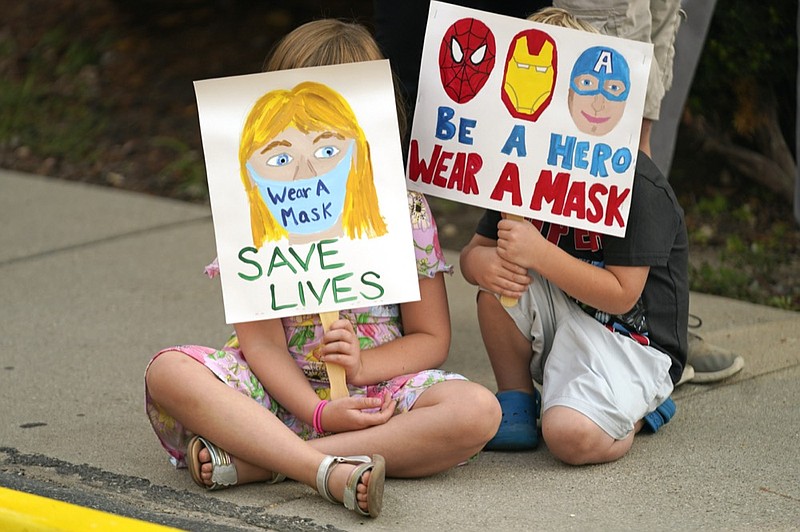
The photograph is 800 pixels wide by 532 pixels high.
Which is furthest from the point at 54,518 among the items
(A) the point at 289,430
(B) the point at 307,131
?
(B) the point at 307,131

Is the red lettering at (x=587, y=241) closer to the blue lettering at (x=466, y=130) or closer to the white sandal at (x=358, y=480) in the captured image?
the blue lettering at (x=466, y=130)

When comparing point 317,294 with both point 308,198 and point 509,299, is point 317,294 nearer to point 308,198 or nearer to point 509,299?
point 308,198

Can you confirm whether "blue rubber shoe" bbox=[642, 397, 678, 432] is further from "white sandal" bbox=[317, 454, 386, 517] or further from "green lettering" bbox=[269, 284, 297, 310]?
"green lettering" bbox=[269, 284, 297, 310]

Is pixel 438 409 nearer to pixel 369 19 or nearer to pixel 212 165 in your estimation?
pixel 212 165

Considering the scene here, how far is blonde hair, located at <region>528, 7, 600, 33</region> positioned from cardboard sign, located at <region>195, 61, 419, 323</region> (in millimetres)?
395

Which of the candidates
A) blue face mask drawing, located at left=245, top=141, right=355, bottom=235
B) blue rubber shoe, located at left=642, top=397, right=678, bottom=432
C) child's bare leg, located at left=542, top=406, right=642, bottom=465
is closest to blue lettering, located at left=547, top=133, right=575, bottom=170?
blue face mask drawing, located at left=245, top=141, right=355, bottom=235

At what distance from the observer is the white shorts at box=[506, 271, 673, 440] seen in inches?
109

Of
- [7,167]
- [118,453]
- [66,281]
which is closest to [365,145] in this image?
[118,453]

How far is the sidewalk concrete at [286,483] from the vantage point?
2.53 m

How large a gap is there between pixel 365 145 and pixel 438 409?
0.61m

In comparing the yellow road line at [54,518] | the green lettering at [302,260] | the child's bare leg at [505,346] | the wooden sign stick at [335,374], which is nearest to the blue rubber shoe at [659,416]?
the child's bare leg at [505,346]

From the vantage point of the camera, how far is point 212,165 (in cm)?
272

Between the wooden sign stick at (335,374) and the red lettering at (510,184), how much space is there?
463mm

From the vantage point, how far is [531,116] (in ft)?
9.11
